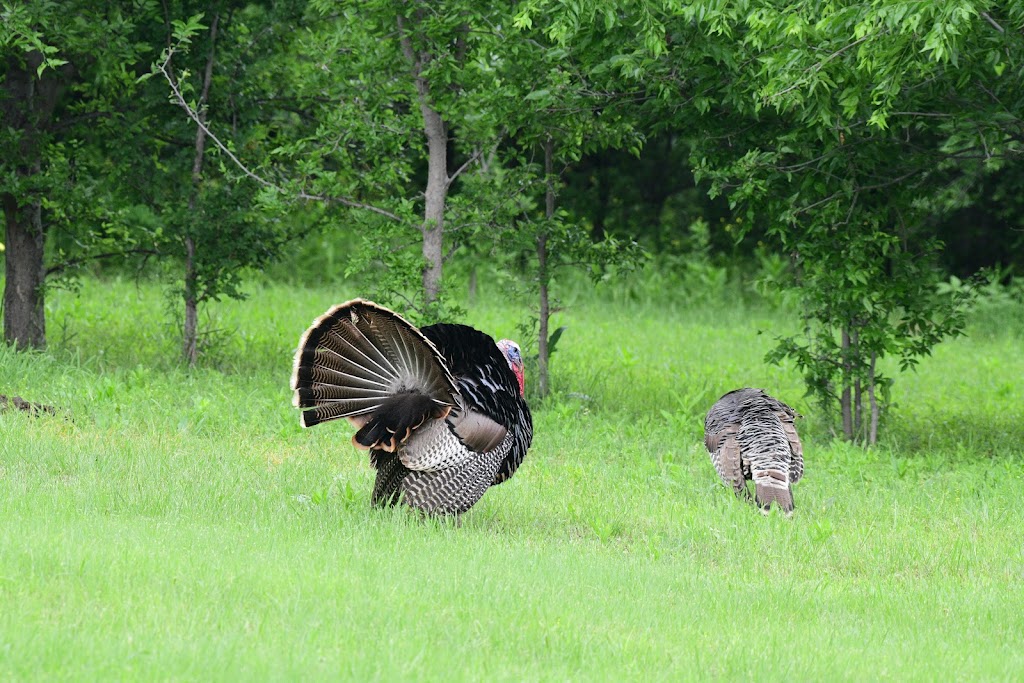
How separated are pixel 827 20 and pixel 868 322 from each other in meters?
3.93

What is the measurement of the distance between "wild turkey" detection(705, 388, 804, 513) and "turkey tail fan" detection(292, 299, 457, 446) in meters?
2.37

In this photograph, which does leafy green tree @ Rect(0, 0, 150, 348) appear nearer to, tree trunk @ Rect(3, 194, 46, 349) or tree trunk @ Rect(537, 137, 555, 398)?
tree trunk @ Rect(3, 194, 46, 349)

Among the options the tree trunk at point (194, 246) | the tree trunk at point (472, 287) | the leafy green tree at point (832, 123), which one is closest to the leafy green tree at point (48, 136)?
the tree trunk at point (194, 246)

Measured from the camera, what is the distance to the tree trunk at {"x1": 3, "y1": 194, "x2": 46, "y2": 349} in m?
12.7

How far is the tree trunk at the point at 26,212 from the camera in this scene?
40.8 feet

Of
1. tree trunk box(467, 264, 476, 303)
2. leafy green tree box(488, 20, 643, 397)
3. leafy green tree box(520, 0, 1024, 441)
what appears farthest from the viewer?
tree trunk box(467, 264, 476, 303)

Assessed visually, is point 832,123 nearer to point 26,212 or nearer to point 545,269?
point 545,269

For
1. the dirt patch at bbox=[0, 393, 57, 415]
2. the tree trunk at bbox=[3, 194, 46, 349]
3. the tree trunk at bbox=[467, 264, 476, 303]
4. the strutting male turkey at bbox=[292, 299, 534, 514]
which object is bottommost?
the dirt patch at bbox=[0, 393, 57, 415]

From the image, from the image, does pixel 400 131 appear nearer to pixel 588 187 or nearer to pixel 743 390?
pixel 743 390

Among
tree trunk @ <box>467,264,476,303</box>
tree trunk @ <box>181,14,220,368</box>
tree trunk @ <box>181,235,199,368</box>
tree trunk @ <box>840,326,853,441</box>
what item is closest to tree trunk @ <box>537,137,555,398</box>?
tree trunk @ <box>840,326,853,441</box>

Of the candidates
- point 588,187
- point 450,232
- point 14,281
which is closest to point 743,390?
point 450,232

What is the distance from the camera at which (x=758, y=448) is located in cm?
820

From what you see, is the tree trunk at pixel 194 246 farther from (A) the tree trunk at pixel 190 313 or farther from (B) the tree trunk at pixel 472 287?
(B) the tree trunk at pixel 472 287

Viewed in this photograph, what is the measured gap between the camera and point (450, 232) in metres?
12.1
